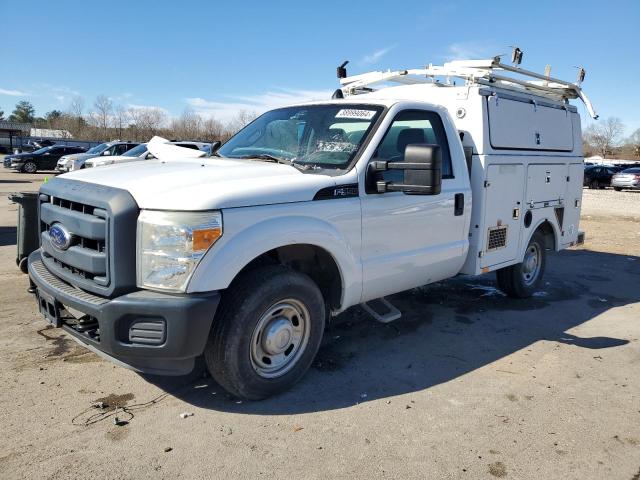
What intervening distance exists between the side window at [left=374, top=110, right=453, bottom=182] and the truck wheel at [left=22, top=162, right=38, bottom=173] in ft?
99.8

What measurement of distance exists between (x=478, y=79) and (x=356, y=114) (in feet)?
6.04

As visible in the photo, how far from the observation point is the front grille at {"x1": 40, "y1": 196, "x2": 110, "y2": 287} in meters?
3.11

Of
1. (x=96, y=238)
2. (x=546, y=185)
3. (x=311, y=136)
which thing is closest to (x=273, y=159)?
(x=311, y=136)

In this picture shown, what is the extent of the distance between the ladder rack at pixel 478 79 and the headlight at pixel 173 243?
11.8 feet

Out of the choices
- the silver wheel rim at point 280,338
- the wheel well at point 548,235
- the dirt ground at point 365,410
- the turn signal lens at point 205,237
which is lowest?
the dirt ground at point 365,410

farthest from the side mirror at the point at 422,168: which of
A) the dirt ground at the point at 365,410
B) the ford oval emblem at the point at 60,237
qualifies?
the ford oval emblem at the point at 60,237

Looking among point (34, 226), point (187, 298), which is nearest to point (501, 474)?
point (187, 298)

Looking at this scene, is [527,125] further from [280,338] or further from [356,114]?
[280,338]

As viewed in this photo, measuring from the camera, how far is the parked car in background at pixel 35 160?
96.0 ft

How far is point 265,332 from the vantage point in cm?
352

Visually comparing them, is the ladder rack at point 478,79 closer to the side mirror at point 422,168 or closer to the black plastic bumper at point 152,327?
the side mirror at point 422,168

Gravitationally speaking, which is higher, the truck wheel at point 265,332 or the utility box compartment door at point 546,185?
the utility box compartment door at point 546,185

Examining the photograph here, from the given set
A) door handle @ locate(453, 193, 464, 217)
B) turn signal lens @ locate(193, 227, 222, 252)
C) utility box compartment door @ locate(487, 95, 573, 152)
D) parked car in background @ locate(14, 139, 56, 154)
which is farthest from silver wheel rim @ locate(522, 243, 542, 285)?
parked car in background @ locate(14, 139, 56, 154)

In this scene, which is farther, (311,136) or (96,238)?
(311,136)
